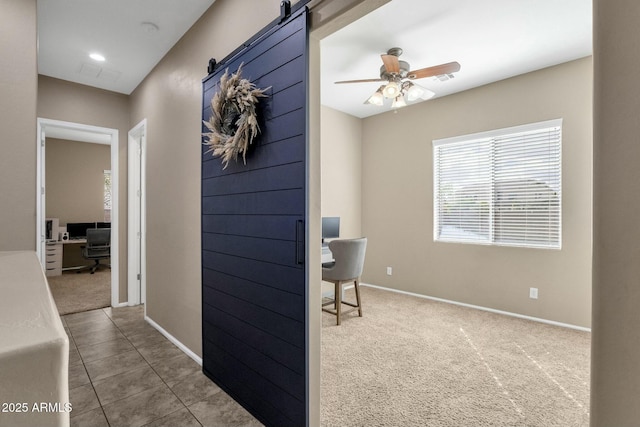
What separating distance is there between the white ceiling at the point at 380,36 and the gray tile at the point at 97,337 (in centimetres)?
272

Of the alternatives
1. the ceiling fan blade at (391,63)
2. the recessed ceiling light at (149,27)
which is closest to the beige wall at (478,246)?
the ceiling fan blade at (391,63)

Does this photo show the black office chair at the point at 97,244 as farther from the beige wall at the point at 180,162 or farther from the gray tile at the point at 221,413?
the gray tile at the point at 221,413

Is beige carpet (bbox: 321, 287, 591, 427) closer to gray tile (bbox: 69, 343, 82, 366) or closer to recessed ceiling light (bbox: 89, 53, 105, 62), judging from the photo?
gray tile (bbox: 69, 343, 82, 366)

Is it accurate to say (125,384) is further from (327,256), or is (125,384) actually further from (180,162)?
(327,256)

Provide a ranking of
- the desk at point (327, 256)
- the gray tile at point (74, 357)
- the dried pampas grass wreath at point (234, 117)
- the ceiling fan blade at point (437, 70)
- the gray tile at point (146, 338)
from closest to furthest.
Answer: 1. the dried pampas grass wreath at point (234, 117)
2. the gray tile at point (74, 357)
3. the ceiling fan blade at point (437, 70)
4. the gray tile at point (146, 338)
5. the desk at point (327, 256)

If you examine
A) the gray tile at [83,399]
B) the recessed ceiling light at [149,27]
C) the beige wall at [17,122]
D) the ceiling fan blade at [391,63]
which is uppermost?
the recessed ceiling light at [149,27]

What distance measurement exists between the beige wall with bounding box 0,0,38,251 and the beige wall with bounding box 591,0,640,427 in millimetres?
2842

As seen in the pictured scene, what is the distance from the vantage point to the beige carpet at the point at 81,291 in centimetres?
409

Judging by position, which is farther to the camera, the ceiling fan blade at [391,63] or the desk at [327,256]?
the desk at [327,256]

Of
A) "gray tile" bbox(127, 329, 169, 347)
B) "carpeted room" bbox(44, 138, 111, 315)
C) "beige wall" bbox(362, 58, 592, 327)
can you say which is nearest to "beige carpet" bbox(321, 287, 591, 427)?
"beige wall" bbox(362, 58, 592, 327)

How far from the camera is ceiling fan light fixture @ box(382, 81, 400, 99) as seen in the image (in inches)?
121

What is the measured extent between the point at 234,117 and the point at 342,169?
3.16m

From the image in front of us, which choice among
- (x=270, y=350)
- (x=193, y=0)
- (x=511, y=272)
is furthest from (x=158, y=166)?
(x=511, y=272)

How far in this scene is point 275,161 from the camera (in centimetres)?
174
